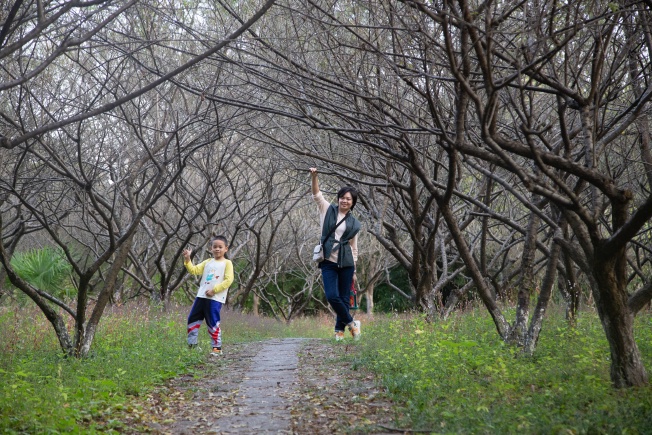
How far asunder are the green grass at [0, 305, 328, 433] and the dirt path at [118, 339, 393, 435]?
24 cm

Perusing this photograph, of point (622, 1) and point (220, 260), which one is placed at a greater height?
point (622, 1)

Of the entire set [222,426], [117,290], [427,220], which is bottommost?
[222,426]

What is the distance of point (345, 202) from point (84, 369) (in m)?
4.25

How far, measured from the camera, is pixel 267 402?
6.06 m

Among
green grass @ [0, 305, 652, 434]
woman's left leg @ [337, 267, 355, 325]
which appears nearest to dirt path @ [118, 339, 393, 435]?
green grass @ [0, 305, 652, 434]

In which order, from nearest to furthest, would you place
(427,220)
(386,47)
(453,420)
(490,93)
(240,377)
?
1. (453,420)
2. (490,93)
3. (240,377)
4. (386,47)
5. (427,220)

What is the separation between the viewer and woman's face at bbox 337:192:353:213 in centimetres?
963

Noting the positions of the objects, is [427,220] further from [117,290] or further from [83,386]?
[117,290]

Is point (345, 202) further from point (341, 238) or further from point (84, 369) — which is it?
point (84, 369)

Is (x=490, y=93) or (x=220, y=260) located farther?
(x=220, y=260)

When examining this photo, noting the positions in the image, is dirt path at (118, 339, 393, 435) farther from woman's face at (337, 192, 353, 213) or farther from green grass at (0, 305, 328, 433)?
woman's face at (337, 192, 353, 213)

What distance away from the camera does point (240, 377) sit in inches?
298

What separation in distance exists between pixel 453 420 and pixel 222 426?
176cm

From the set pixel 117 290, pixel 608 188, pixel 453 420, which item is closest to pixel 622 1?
pixel 608 188
